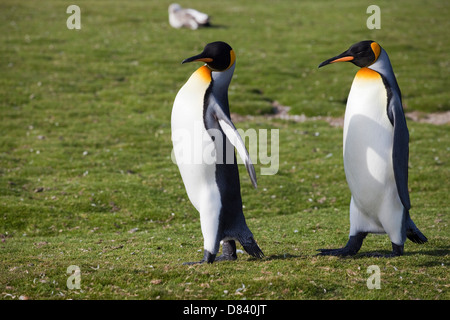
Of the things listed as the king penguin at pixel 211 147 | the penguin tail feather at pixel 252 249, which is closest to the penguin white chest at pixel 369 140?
the penguin tail feather at pixel 252 249

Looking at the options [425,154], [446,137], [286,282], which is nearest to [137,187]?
[286,282]

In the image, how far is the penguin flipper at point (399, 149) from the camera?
23.7 feet

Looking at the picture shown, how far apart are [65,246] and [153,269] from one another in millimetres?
3269

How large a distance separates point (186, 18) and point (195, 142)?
95.6ft

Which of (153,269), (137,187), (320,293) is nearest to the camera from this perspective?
(320,293)

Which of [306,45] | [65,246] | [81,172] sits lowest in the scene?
[65,246]

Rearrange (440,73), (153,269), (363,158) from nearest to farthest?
(153,269) < (363,158) < (440,73)

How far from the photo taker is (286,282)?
6.42 m

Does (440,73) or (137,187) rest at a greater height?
(440,73)

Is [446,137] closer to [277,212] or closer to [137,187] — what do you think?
[277,212]

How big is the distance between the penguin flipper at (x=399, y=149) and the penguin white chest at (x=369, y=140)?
0.13 m
